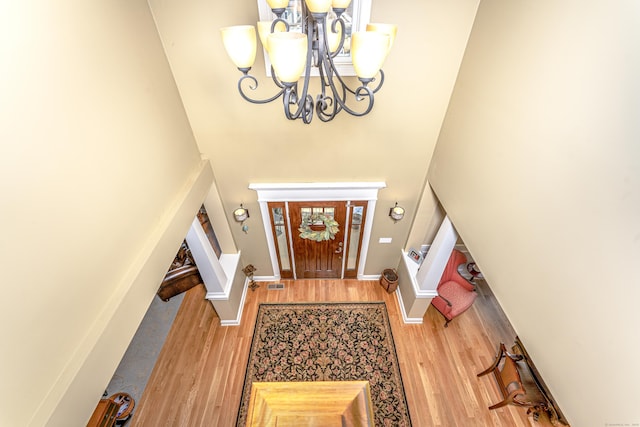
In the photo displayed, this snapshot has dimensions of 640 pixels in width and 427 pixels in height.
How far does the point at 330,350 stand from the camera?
4.59 m

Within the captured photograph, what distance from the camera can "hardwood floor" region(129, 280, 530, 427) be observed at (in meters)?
3.91

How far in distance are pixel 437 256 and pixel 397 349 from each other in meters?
1.71

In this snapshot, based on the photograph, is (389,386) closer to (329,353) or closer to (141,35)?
(329,353)

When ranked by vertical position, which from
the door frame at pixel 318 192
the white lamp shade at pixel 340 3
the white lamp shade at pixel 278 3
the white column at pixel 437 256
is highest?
the door frame at pixel 318 192

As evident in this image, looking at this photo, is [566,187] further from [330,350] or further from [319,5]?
[330,350]

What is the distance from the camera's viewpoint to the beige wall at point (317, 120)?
9.16ft

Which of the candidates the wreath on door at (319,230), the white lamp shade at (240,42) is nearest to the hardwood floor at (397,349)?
the wreath on door at (319,230)

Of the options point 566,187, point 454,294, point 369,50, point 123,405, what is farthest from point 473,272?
point 123,405

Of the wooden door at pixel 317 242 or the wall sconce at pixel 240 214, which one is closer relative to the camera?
the wall sconce at pixel 240 214

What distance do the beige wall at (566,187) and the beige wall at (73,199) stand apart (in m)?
2.98

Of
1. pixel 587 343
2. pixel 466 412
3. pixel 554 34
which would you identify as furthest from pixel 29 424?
pixel 466 412

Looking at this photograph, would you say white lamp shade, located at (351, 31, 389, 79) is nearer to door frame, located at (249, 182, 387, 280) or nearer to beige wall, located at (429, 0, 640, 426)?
beige wall, located at (429, 0, 640, 426)

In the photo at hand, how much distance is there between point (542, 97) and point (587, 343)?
1.58m

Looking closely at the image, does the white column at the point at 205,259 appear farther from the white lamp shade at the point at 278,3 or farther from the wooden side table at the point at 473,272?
the wooden side table at the point at 473,272
